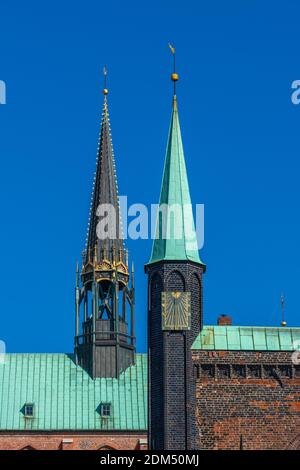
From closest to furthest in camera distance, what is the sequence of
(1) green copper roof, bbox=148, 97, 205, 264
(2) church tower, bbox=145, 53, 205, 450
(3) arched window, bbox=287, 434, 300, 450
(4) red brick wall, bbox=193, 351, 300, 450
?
(2) church tower, bbox=145, 53, 205, 450, (4) red brick wall, bbox=193, 351, 300, 450, (3) arched window, bbox=287, 434, 300, 450, (1) green copper roof, bbox=148, 97, 205, 264

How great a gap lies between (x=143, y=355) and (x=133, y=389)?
11.2 ft

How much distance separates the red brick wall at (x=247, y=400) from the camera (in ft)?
199

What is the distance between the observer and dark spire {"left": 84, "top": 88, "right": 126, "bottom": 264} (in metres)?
95.9

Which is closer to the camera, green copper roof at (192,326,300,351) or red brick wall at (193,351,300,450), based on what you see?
red brick wall at (193,351,300,450)

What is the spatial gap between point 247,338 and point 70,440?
30162 millimetres

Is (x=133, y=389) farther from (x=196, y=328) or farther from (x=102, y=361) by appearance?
(x=196, y=328)

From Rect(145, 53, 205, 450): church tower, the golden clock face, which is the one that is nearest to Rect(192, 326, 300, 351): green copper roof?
Rect(145, 53, 205, 450): church tower

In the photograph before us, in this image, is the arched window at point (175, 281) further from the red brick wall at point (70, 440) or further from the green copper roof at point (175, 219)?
the red brick wall at point (70, 440)

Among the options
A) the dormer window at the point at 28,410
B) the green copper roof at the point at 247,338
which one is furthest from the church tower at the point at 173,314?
the dormer window at the point at 28,410

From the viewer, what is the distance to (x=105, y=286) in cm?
9562

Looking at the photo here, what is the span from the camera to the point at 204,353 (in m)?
61.5

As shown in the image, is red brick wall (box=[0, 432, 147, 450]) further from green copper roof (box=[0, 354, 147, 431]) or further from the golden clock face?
the golden clock face

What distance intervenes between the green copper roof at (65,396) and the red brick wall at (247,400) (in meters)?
29.2
